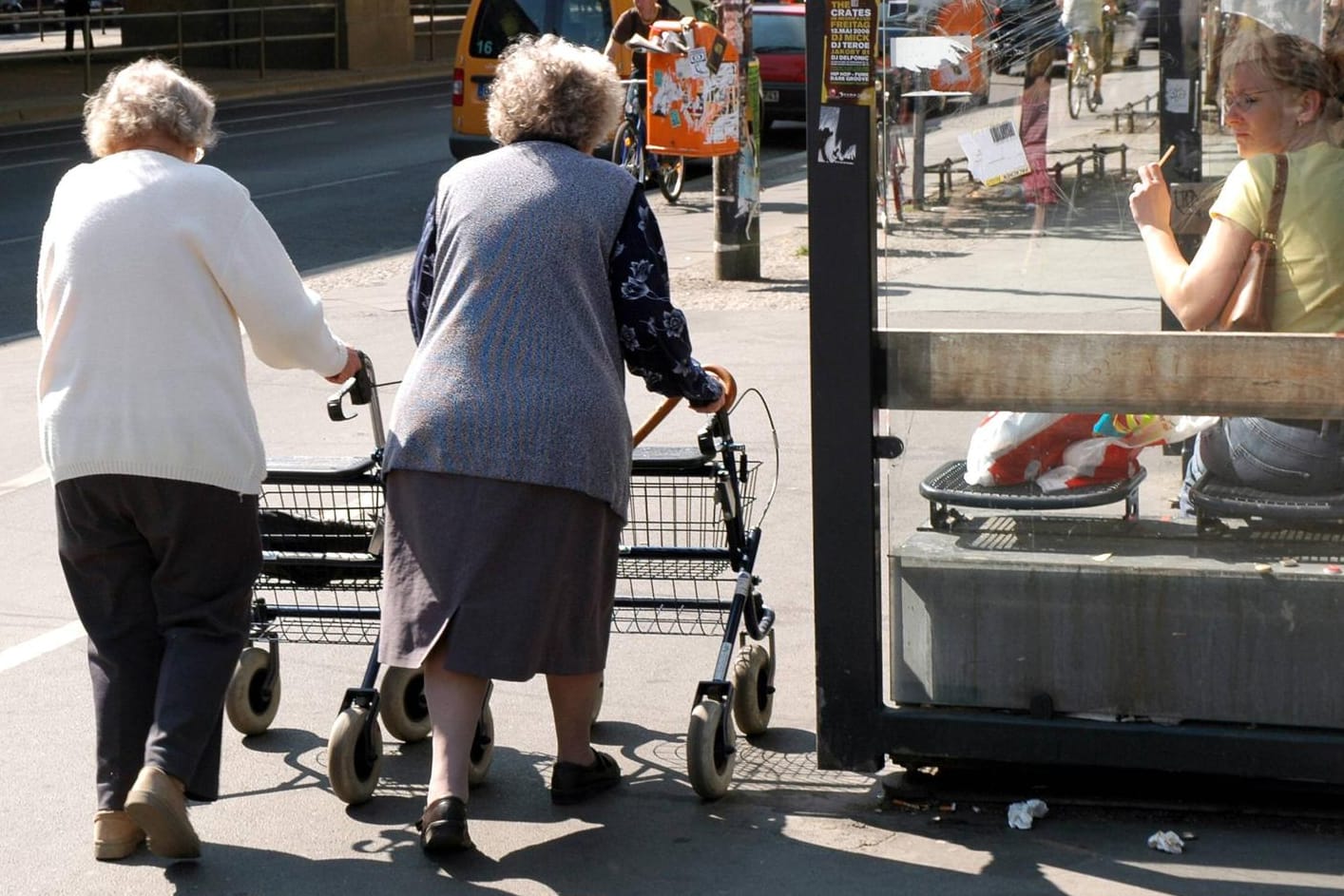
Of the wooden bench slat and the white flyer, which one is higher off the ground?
the white flyer

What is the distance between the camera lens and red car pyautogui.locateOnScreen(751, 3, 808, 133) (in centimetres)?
1933

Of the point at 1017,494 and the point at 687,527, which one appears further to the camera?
the point at 687,527

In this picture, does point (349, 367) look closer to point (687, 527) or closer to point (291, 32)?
point (687, 527)

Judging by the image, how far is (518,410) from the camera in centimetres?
378

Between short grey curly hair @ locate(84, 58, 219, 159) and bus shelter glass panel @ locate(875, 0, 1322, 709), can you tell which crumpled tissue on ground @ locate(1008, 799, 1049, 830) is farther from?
short grey curly hair @ locate(84, 58, 219, 159)

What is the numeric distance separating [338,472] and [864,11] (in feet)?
5.32

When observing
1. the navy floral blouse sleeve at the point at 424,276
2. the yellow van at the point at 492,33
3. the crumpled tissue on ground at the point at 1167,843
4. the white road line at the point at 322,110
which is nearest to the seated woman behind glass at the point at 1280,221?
the crumpled tissue on ground at the point at 1167,843

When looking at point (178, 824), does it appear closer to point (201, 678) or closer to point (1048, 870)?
point (201, 678)

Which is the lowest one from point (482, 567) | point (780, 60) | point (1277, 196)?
point (482, 567)

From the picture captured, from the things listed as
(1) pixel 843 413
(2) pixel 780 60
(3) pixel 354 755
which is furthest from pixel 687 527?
(2) pixel 780 60

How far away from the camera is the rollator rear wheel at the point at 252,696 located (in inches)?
182

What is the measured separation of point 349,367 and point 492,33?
13.3 metres

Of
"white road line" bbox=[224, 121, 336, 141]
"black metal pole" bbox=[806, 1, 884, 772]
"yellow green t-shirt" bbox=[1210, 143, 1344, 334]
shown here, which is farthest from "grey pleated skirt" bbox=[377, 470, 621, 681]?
"white road line" bbox=[224, 121, 336, 141]

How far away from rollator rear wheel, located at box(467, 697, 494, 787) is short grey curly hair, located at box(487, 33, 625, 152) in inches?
53.5
